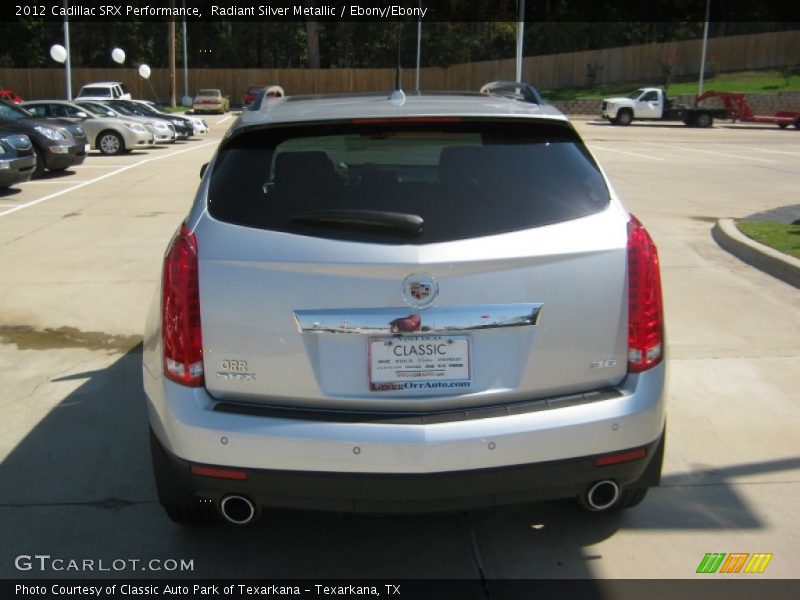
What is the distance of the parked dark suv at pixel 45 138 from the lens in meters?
17.2

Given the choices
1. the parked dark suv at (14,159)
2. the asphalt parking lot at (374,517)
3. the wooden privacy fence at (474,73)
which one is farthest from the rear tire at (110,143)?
the wooden privacy fence at (474,73)

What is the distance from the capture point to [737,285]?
7957 millimetres

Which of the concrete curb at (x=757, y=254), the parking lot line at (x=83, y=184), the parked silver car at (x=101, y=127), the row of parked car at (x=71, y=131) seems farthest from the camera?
the parked silver car at (x=101, y=127)

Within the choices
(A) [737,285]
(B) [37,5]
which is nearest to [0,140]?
(A) [737,285]

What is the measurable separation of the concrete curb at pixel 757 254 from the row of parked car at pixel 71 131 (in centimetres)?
1121

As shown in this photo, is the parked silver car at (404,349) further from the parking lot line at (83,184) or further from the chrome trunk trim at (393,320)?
the parking lot line at (83,184)

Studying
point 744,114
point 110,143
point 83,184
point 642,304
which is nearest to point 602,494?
point 642,304

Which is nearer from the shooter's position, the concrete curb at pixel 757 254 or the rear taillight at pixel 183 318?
the rear taillight at pixel 183 318

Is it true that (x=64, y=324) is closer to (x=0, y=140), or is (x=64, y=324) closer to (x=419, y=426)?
(x=419, y=426)

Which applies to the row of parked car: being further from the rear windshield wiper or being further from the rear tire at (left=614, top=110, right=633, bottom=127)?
the rear tire at (left=614, top=110, right=633, bottom=127)

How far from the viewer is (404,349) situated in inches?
114

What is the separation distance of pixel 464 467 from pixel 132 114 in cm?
2611

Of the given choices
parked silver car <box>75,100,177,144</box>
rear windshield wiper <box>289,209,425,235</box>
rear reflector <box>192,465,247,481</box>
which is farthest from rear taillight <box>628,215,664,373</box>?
parked silver car <box>75,100,177,144</box>

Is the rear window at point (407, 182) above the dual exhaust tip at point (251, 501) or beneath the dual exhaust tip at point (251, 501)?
above
